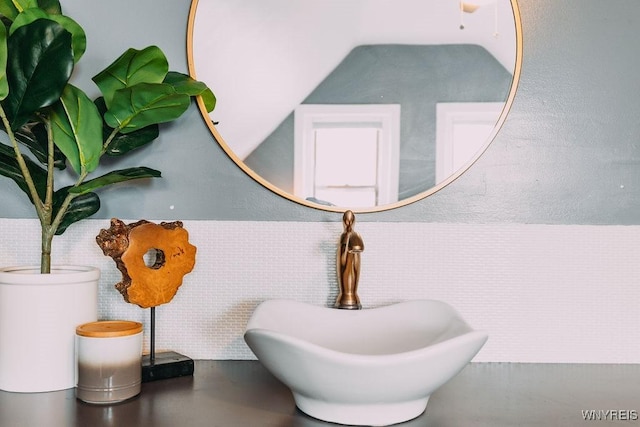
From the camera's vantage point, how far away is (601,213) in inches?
53.7

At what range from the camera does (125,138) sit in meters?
Result: 1.25

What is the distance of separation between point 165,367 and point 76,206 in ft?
1.22

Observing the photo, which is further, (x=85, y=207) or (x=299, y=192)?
(x=299, y=192)

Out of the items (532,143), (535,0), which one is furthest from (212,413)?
(535,0)

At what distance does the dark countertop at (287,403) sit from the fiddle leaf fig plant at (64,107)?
31cm

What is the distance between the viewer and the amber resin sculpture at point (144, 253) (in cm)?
114

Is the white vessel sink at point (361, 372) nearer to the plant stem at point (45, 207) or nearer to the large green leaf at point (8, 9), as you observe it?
the plant stem at point (45, 207)

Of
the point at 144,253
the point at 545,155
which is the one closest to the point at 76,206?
the point at 144,253

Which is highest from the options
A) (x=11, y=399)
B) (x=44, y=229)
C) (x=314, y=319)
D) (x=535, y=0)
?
(x=535, y=0)

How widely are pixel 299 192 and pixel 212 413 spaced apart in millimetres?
529

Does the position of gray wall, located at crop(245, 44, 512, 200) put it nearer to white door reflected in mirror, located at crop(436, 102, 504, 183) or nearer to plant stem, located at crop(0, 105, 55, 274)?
white door reflected in mirror, located at crop(436, 102, 504, 183)

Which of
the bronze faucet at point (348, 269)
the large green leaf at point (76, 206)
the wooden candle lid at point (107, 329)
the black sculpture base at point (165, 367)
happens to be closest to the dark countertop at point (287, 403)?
the black sculpture base at point (165, 367)

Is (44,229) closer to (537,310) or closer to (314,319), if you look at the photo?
(314,319)

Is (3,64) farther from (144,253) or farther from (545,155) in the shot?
(545,155)
